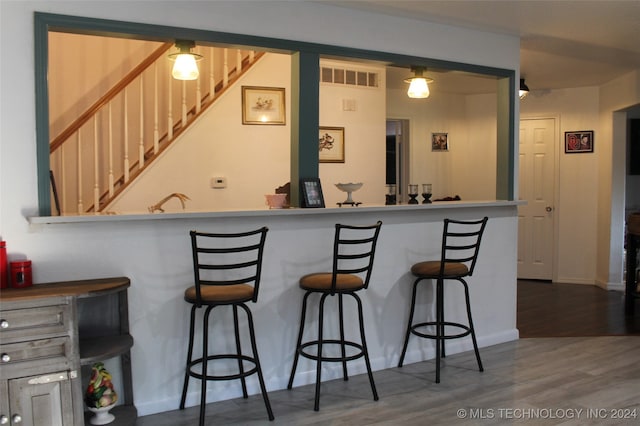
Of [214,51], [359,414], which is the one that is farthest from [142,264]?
[214,51]

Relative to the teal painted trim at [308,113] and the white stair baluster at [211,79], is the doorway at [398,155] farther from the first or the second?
the teal painted trim at [308,113]

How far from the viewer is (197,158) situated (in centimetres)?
462

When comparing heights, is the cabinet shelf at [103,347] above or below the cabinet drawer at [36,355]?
below

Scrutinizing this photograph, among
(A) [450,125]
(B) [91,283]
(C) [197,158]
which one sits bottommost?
(B) [91,283]

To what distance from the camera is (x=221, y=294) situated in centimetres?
295

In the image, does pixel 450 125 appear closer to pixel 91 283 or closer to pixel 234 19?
pixel 234 19

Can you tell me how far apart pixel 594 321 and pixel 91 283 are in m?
4.38

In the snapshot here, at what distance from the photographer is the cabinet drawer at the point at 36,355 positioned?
7.94 ft

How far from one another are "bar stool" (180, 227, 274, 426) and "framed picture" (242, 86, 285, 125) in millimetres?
1787

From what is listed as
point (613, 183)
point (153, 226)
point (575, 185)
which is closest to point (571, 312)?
point (613, 183)

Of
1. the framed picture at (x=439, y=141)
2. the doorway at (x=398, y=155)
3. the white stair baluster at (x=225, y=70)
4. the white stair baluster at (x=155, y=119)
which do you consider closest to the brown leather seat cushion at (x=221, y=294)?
the white stair baluster at (x=155, y=119)

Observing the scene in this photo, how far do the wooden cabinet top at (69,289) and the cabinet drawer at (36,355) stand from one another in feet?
0.66

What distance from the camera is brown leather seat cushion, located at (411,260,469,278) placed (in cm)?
369

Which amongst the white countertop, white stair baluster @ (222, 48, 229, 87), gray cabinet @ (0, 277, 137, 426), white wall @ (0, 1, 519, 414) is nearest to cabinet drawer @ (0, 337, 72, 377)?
gray cabinet @ (0, 277, 137, 426)
